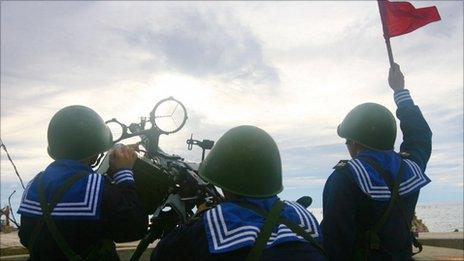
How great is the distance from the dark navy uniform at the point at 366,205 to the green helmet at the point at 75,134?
1.86 meters

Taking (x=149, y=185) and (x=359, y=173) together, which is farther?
(x=149, y=185)

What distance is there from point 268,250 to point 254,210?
0.23 meters

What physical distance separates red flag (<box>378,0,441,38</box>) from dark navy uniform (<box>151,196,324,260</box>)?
4.00m

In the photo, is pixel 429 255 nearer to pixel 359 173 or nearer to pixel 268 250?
pixel 359 173

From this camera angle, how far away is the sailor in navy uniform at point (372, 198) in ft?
11.6

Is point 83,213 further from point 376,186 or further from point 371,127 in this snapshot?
point 371,127

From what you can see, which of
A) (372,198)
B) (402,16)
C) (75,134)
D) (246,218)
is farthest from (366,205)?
(402,16)

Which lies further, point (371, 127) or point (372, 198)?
point (371, 127)

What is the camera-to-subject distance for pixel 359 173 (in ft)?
11.8

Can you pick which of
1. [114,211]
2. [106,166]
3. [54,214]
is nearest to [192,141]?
[106,166]

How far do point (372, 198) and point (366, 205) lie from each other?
94 millimetres

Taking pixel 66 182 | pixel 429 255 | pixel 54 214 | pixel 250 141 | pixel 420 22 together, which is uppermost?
pixel 420 22

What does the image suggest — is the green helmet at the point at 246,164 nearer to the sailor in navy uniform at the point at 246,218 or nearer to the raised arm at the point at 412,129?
the sailor in navy uniform at the point at 246,218

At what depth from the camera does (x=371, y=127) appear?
3.90m
